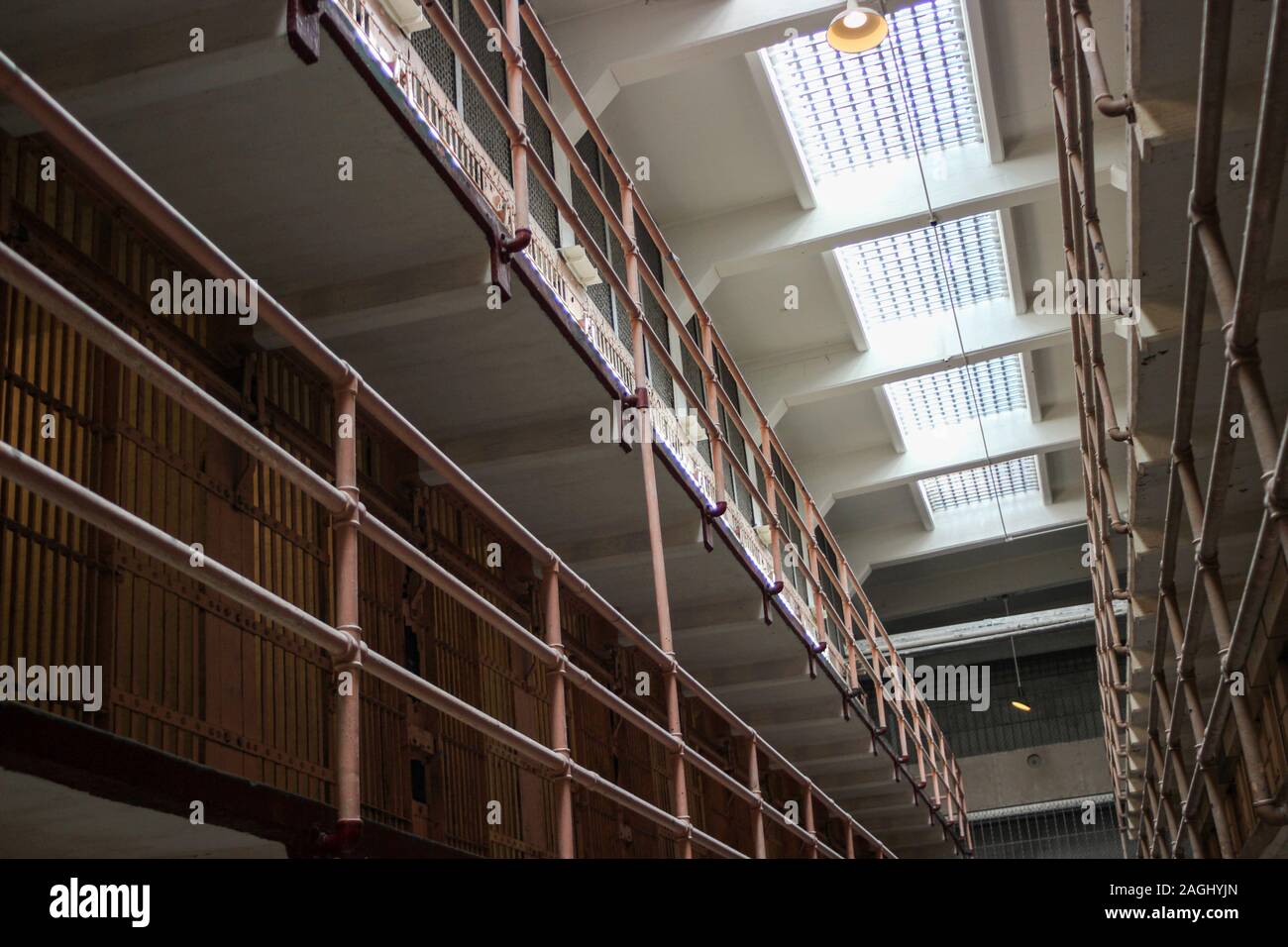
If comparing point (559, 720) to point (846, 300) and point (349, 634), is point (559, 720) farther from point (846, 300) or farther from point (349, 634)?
point (846, 300)

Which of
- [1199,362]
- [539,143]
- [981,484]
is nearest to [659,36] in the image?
[539,143]

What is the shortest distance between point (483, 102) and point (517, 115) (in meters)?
2.52

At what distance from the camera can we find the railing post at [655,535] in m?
7.44

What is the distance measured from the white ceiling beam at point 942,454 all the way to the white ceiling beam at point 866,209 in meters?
5.45

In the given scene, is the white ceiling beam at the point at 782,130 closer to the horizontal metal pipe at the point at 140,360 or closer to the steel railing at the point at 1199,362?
the steel railing at the point at 1199,362

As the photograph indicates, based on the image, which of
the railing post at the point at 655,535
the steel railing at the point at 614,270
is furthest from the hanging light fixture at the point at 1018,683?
the railing post at the point at 655,535

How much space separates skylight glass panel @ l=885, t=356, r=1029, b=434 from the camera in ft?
65.9

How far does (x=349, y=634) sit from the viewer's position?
4.32 meters

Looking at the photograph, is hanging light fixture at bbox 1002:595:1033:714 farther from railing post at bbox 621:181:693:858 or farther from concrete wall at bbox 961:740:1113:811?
railing post at bbox 621:181:693:858

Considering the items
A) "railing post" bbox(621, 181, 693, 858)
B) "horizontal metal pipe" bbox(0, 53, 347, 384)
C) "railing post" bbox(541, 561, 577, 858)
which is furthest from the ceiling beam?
"horizontal metal pipe" bbox(0, 53, 347, 384)

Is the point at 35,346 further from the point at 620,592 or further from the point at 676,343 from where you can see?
the point at 676,343

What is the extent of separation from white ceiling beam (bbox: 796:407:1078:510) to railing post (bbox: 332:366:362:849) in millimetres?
16770
